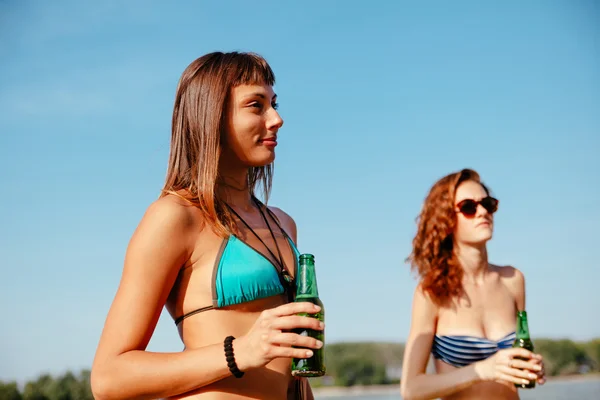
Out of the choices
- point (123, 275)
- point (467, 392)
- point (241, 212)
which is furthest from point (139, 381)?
point (467, 392)

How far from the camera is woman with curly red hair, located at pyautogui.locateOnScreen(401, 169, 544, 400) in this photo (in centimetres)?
425

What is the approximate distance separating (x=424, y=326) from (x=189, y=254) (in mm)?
2575

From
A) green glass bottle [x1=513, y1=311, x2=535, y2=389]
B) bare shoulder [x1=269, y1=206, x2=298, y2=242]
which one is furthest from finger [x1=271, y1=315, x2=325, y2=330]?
green glass bottle [x1=513, y1=311, x2=535, y2=389]

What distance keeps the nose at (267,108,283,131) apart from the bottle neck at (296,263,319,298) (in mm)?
592

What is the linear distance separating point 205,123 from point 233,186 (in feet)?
1.09

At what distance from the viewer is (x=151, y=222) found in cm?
235

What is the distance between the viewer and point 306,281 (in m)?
2.45

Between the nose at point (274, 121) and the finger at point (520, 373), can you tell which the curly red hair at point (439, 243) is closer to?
the finger at point (520, 373)

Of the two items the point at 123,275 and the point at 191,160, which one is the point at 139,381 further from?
the point at 191,160

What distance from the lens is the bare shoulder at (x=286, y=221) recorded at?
3.10 meters

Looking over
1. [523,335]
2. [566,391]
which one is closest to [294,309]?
[523,335]

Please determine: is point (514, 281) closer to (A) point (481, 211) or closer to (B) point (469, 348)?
(A) point (481, 211)

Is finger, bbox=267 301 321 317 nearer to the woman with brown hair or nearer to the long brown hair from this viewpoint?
the woman with brown hair

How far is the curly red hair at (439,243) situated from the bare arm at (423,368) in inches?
4.1
